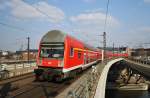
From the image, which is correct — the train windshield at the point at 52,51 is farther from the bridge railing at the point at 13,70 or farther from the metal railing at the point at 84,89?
the bridge railing at the point at 13,70

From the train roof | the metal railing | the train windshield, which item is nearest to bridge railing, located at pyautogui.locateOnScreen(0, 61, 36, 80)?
the train windshield

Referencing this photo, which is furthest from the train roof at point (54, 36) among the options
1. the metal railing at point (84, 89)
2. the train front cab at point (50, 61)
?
the metal railing at point (84, 89)

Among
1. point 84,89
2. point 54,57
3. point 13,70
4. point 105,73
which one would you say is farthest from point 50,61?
point 105,73

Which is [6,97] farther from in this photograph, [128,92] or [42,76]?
[128,92]

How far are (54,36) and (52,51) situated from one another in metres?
1.19

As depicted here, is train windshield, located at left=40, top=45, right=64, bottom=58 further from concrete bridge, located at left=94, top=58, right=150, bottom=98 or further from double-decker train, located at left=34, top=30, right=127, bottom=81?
concrete bridge, located at left=94, top=58, right=150, bottom=98

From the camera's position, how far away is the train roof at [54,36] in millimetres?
16772

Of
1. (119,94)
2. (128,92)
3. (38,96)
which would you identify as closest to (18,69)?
(38,96)

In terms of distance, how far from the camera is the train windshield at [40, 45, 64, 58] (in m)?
16.5

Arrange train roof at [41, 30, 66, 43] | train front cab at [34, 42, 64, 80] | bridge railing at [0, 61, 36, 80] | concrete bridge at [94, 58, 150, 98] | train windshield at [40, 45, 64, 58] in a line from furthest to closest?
bridge railing at [0, 61, 36, 80] < train roof at [41, 30, 66, 43] < train windshield at [40, 45, 64, 58] < train front cab at [34, 42, 64, 80] < concrete bridge at [94, 58, 150, 98]

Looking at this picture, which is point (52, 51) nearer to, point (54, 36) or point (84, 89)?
point (54, 36)

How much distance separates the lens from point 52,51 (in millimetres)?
16828

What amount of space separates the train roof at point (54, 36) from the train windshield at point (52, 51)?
0.50 m

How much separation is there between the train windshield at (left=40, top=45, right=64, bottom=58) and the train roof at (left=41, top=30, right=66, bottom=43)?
498mm
